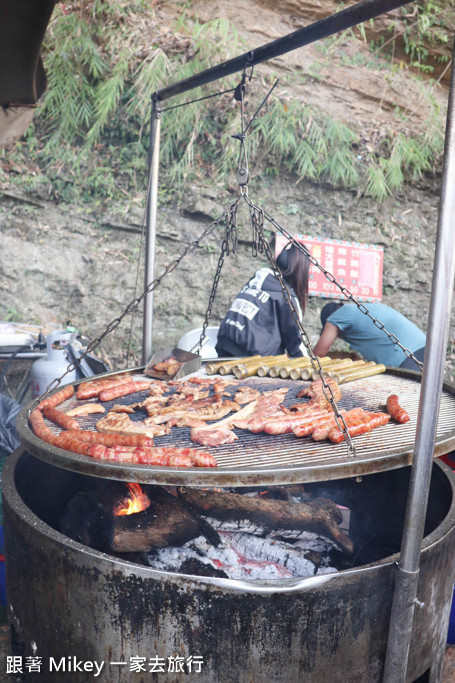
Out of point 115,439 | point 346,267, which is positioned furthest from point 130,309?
point 346,267

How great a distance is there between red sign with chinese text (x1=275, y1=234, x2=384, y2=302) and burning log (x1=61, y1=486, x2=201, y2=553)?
20.9 feet

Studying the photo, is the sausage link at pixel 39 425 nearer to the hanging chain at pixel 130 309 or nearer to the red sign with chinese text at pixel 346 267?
the hanging chain at pixel 130 309

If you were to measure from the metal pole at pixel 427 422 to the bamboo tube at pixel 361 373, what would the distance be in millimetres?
1600

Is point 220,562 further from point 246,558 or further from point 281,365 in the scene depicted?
point 281,365

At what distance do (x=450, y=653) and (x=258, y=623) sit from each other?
2213 millimetres

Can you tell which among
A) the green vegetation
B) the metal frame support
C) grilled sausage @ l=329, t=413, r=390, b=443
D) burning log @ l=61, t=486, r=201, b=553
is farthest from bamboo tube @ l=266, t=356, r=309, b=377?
the green vegetation

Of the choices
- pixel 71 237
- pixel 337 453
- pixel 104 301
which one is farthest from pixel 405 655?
pixel 71 237

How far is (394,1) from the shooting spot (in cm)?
263

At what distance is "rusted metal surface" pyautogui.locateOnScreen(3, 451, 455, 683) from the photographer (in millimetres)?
1951

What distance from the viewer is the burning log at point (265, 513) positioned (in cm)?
285

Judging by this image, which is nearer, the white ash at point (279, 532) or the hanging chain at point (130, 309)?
the white ash at point (279, 532)

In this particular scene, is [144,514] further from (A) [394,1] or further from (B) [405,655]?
(A) [394,1]

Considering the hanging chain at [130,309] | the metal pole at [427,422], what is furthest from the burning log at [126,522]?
the metal pole at [427,422]

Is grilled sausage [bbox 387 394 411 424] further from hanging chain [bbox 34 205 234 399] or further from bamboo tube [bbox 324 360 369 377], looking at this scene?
hanging chain [bbox 34 205 234 399]
